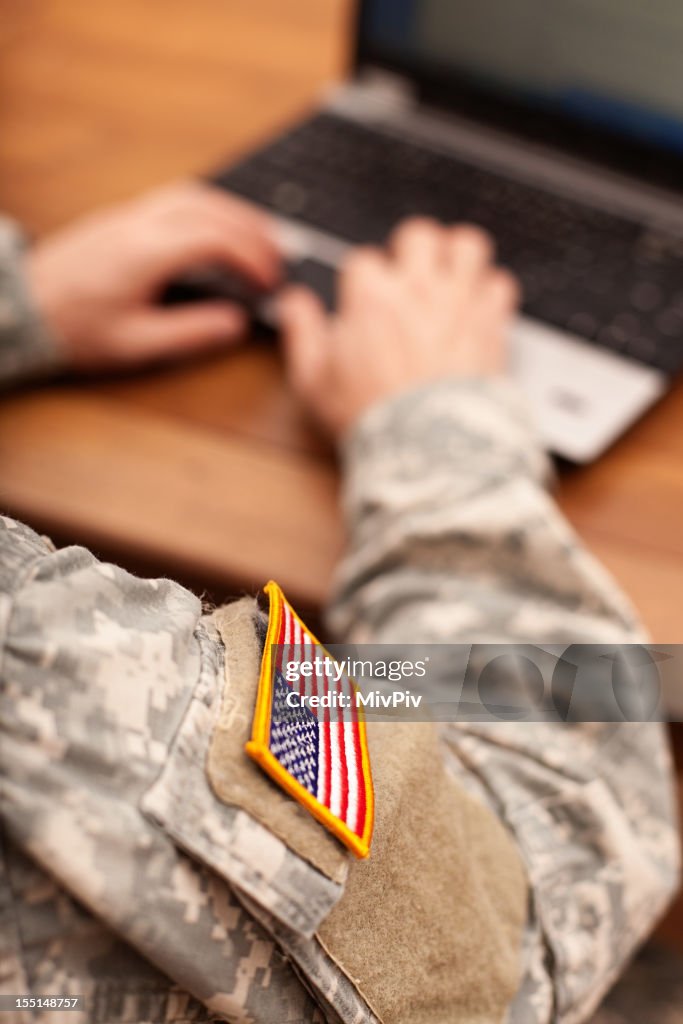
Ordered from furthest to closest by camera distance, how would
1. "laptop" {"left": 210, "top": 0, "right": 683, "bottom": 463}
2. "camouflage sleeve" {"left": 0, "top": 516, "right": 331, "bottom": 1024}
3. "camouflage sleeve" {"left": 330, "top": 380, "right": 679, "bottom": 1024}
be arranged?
"laptop" {"left": 210, "top": 0, "right": 683, "bottom": 463}
"camouflage sleeve" {"left": 330, "top": 380, "right": 679, "bottom": 1024}
"camouflage sleeve" {"left": 0, "top": 516, "right": 331, "bottom": 1024}

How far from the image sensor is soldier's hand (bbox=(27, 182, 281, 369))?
58 cm

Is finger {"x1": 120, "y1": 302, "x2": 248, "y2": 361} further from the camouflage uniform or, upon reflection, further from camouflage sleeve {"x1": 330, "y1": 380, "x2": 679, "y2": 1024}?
the camouflage uniform

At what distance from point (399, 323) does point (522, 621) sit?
0.25 meters

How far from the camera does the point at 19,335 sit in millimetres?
575

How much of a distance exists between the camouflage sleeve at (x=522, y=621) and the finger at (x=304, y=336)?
64 millimetres

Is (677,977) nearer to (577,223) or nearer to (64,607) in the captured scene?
(577,223)

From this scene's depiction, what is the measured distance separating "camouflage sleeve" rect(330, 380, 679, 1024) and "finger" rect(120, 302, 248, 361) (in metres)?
Result: 0.13

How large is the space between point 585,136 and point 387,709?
563 mm

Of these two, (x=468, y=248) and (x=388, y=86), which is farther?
(x=388, y=86)

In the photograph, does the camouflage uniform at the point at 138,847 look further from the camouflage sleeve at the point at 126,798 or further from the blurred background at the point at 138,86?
Answer: the blurred background at the point at 138,86

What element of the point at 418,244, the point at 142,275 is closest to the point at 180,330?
the point at 142,275

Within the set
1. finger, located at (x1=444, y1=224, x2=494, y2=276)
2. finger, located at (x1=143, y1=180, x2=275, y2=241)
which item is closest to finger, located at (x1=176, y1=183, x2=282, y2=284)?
finger, located at (x1=143, y1=180, x2=275, y2=241)
